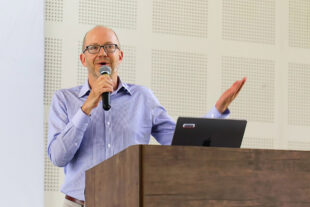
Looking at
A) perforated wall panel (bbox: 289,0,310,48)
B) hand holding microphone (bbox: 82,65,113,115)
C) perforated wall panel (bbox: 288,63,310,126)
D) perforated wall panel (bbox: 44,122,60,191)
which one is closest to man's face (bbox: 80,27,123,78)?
hand holding microphone (bbox: 82,65,113,115)

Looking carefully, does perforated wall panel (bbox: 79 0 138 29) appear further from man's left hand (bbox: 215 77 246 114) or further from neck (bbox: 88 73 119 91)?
man's left hand (bbox: 215 77 246 114)

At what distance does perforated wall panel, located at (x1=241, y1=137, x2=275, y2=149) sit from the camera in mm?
4844

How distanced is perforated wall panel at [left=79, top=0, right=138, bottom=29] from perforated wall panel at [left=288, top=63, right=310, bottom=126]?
1.53m

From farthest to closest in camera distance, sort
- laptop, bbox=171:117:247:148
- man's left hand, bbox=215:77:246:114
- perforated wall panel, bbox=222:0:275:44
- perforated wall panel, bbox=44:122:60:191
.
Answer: perforated wall panel, bbox=222:0:275:44 → perforated wall panel, bbox=44:122:60:191 → man's left hand, bbox=215:77:246:114 → laptop, bbox=171:117:247:148

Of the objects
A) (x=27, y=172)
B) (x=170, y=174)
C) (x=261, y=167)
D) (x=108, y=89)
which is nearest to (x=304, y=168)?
(x=261, y=167)

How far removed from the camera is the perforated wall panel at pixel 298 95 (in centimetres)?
504

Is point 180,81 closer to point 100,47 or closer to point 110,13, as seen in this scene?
point 110,13

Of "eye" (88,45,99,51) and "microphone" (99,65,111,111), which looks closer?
"microphone" (99,65,111,111)

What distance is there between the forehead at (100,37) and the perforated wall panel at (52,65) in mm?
1517

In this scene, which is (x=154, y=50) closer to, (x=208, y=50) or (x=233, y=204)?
(x=208, y=50)

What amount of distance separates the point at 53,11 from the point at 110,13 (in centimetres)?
46

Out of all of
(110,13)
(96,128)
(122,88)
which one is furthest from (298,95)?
(96,128)

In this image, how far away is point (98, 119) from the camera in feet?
9.18

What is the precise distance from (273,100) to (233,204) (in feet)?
11.3
